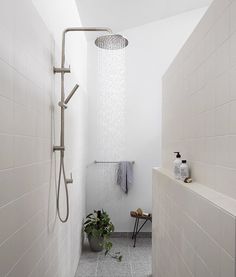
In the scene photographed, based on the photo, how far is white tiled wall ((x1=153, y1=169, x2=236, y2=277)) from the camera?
2.75 feet

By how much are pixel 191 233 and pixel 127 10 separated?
2723 mm

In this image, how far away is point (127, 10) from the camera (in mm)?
3045

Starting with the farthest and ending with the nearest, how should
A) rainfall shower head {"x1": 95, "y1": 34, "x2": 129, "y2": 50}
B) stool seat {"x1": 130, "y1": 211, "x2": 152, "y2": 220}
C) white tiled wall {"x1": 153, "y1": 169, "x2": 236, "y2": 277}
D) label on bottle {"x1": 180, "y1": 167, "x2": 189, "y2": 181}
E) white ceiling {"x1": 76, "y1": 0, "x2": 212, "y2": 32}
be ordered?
stool seat {"x1": 130, "y1": 211, "x2": 152, "y2": 220}
white ceiling {"x1": 76, "y1": 0, "x2": 212, "y2": 32}
rainfall shower head {"x1": 95, "y1": 34, "x2": 129, "y2": 50}
label on bottle {"x1": 180, "y1": 167, "x2": 189, "y2": 181}
white tiled wall {"x1": 153, "y1": 169, "x2": 236, "y2": 277}

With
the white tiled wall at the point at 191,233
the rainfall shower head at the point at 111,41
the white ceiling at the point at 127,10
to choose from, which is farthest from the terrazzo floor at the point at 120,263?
the white ceiling at the point at 127,10

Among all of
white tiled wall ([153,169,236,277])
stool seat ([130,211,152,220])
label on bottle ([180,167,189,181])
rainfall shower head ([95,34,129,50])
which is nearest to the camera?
white tiled wall ([153,169,236,277])

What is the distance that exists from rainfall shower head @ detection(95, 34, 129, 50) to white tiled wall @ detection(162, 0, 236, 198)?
728mm

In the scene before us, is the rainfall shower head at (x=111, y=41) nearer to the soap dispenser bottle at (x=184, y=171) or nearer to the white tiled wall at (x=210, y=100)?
the white tiled wall at (x=210, y=100)

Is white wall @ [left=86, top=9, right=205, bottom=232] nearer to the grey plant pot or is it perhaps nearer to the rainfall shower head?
the grey plant pot

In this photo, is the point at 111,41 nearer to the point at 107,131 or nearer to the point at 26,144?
the point at 107,131

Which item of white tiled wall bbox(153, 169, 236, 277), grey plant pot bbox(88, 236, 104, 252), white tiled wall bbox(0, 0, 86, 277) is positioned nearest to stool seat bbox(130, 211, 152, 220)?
grey plant pot bbox(88, 236, 104, 252)

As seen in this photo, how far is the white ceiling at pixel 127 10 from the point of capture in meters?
2.80

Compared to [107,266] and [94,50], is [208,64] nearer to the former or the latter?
[107,266]

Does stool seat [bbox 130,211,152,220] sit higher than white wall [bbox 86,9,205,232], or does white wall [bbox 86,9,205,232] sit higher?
white wall [bbox 86,9,205,232]

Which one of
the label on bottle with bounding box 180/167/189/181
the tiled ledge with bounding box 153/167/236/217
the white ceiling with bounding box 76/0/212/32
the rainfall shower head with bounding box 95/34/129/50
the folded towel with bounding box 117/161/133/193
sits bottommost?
the folded towel with bounding box 117/161/133/193
